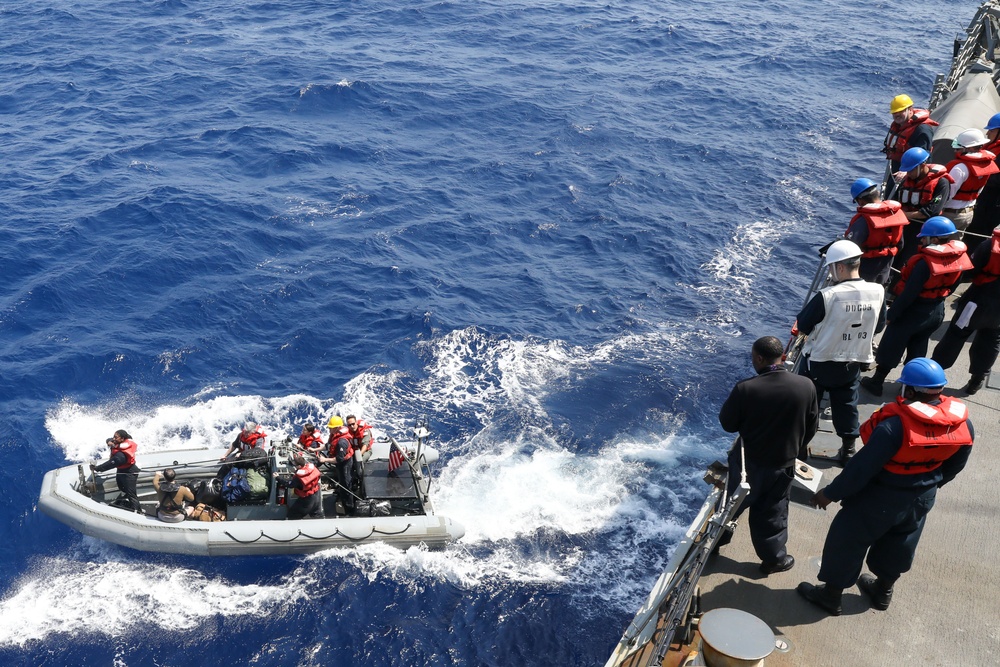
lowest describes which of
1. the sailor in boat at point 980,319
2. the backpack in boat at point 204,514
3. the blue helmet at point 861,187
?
the backpack in boat at point 204,514

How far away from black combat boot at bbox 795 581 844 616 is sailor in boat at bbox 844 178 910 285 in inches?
153

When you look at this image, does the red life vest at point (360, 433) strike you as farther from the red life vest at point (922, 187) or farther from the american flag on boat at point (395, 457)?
the red life vest at point (922, 187)

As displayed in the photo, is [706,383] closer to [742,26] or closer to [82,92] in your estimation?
[82,92]

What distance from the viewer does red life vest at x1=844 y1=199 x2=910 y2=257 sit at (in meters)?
8.84

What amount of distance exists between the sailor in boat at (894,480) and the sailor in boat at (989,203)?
6.58m

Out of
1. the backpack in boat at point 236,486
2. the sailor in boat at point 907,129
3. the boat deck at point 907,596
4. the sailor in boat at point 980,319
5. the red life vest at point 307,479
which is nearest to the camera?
the boat deck at point 907,596

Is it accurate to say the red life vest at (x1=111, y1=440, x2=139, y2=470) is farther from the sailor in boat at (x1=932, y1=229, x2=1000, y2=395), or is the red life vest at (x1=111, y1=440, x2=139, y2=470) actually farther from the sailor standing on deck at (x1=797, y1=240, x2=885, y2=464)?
the sailor in boat at (x1=932, y1=229, x2=1000, y2=395)

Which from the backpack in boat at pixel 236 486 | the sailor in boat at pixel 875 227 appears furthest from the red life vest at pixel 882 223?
the backpack in boat at pixel 236 486

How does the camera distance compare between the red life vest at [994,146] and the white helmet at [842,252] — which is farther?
the red life vest at [994,146]

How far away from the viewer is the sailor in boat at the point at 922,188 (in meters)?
10.2

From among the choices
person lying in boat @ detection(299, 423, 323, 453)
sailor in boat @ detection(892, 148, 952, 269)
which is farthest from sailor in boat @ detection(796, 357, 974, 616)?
person lying in boat @ detection(299, 423, 323, 453)

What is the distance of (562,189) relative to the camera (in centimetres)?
2481

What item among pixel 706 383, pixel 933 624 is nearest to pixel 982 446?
pixel 933 624

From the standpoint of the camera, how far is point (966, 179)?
405 inches
